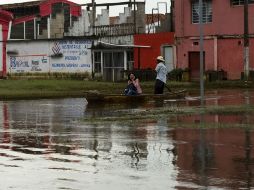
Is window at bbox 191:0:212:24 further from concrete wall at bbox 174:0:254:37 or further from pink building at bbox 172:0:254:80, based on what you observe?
concrete wall at bbox 174:0:254:37

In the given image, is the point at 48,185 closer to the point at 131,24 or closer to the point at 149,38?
the point at 149,38

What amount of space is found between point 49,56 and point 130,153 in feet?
136

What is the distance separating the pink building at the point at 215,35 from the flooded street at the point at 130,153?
24251mm

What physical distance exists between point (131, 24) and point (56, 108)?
86.5ft

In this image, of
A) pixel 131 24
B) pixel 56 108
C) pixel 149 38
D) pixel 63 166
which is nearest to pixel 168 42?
pixel 149 38

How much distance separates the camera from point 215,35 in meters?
42.7

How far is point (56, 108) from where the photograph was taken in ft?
77.7

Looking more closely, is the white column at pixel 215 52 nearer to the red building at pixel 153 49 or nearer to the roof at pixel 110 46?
the red building at pixel 153 49

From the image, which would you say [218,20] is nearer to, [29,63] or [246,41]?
[246,41]

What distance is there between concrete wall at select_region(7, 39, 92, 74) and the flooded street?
31.2 m

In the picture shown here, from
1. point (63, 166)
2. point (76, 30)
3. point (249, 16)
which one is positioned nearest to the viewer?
point (63, 166)

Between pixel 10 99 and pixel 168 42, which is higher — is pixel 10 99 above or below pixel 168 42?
below

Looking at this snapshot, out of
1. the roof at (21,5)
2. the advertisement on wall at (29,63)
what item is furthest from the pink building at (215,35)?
the roof at (21,5)

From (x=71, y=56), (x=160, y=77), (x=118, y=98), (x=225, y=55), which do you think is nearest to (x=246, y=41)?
(x=225, y=55)
